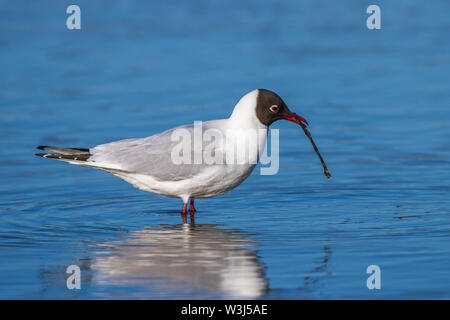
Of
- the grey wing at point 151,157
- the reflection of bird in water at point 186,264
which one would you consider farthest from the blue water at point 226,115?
the grey wing at point 151,157

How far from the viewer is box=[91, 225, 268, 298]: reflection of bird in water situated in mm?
7426

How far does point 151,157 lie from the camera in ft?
32.3

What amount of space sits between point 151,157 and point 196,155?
21.6 inches

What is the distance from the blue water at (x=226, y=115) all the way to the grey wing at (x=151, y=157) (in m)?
0.51

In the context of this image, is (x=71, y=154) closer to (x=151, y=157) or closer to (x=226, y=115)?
(x=151, y=157)

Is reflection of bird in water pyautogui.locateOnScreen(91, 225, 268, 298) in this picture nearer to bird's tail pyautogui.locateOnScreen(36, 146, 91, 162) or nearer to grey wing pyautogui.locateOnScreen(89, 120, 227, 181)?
grey wing pyautogui.locateOnScreen(89, 120, 227, 181)

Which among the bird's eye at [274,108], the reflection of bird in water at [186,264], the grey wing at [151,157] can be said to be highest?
the bird's eye at [274,108]

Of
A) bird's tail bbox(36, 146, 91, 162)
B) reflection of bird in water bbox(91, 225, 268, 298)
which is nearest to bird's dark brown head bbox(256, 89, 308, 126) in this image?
reflection of bird in water bbox(91, 225, 268, 298)

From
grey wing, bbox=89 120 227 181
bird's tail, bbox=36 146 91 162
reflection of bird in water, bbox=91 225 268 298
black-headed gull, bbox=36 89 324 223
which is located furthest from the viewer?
bird's tail, bbox=36 146 91 162

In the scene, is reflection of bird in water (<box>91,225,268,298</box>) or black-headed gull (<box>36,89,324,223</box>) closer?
reflection of bird in water (<box>91,225,268,298</box>)

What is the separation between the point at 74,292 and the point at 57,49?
42.8ft

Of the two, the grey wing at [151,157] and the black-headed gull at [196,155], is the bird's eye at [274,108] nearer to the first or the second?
the black-headed gull at [196,155]

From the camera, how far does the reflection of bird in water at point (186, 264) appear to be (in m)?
7.43

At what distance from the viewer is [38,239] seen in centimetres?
891
